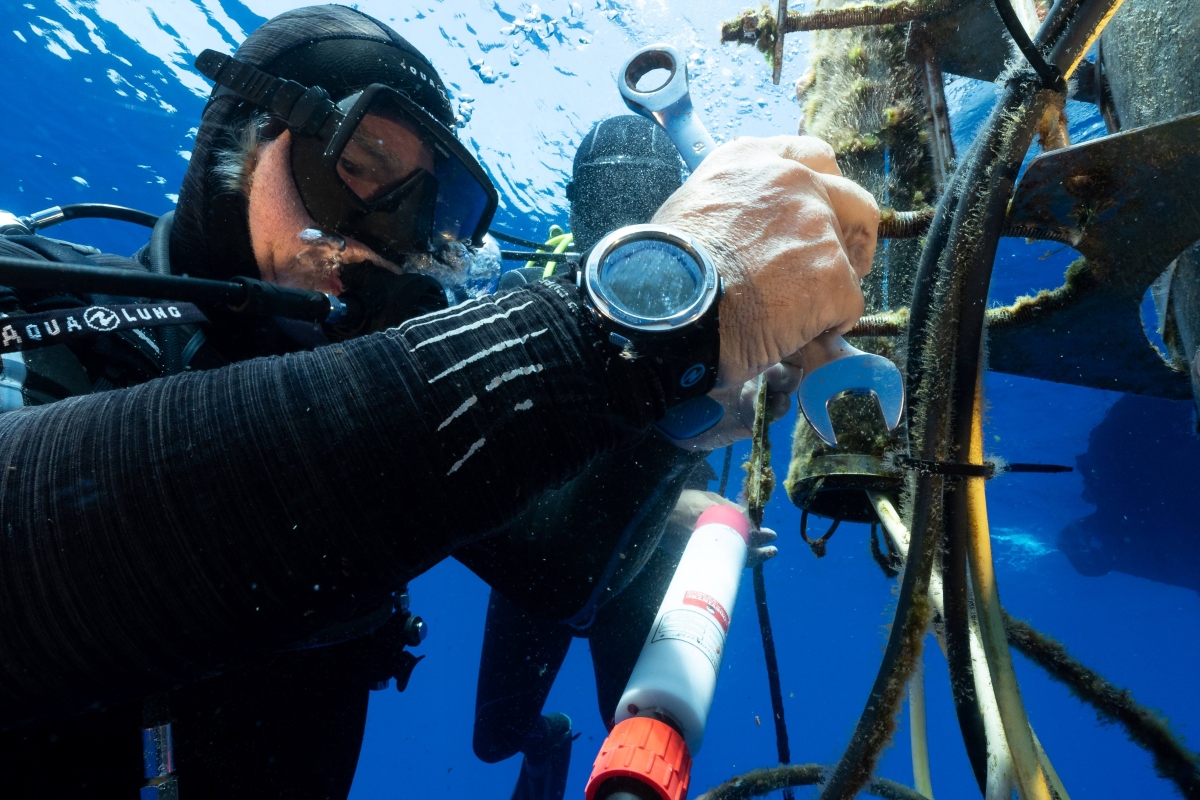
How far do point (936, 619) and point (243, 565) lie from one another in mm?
1641

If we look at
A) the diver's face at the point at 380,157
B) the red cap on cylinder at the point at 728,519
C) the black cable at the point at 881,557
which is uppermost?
the diver's face at the point at 380,157

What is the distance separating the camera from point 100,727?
177 centimetres

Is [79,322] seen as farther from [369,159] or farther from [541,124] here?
[541,124]

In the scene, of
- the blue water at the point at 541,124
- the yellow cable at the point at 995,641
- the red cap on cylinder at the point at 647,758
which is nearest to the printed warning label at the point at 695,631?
the red cap on cylinder at the point at 647,758

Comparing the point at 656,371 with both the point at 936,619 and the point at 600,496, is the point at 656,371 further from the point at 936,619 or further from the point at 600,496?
the point at 600,496

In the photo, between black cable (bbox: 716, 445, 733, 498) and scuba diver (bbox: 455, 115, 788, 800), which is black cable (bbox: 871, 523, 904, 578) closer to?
scuba diver (bbox: 455, 115, 788, 800)

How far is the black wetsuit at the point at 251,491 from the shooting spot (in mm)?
953

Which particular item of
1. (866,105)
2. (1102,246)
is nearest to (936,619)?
(1102,246)

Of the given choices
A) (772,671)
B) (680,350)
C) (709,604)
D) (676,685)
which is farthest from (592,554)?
(680,350)

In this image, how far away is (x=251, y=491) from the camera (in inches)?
38.5

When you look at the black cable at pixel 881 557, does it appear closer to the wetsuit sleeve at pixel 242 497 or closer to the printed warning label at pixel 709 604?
the printed warning label at pixel 709 604

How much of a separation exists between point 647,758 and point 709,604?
0.69 m

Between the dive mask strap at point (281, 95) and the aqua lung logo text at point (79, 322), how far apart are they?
1.14m

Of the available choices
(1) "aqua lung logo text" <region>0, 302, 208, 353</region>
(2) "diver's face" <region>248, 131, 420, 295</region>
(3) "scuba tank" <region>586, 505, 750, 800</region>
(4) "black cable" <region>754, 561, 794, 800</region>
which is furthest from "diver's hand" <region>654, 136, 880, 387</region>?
(4) "black cable" <region>754, 561, 794, 800</region>
